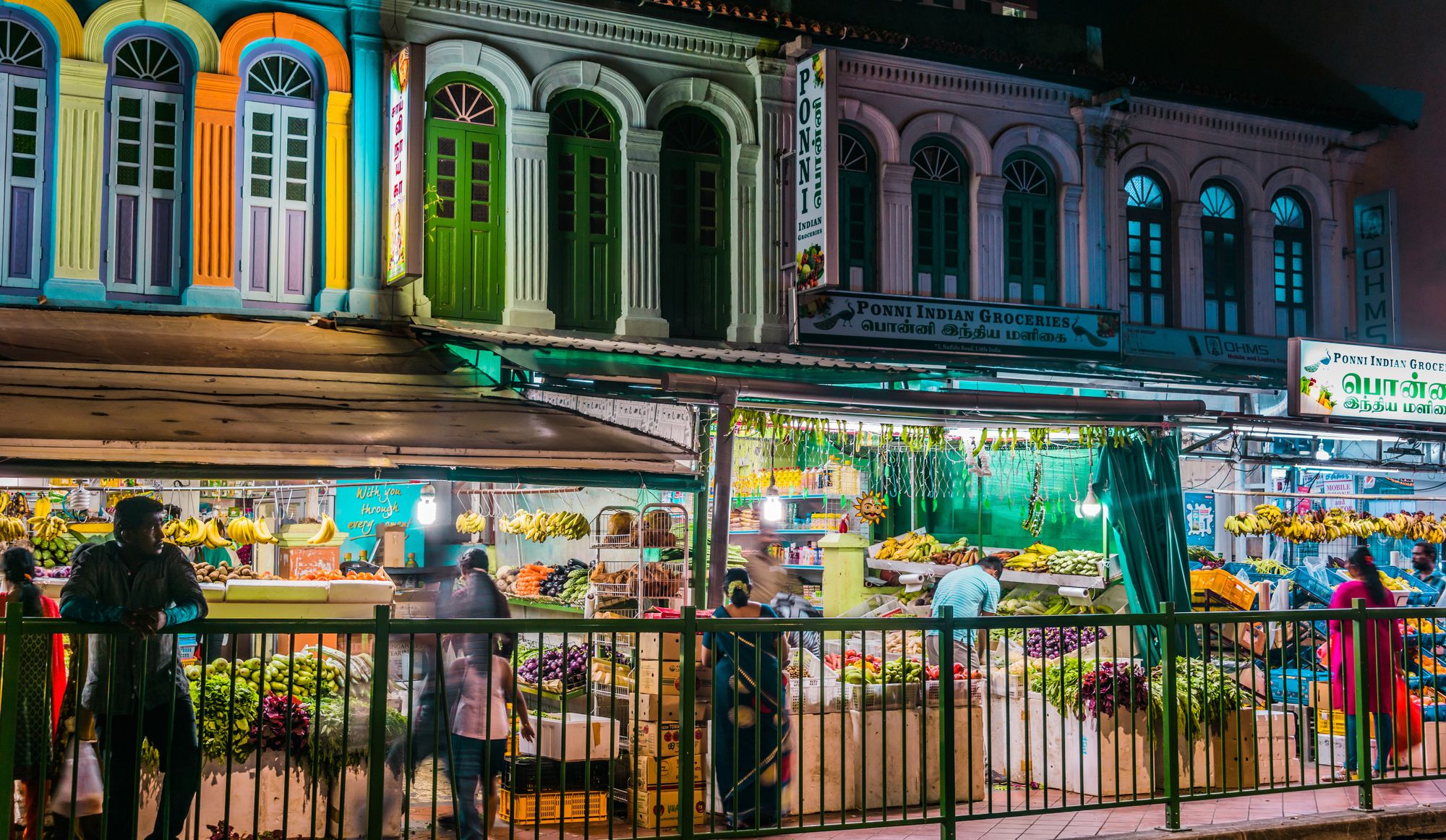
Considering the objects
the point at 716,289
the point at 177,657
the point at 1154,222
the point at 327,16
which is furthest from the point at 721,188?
the point at 177,657

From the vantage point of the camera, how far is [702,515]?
10.4m

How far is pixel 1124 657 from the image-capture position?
1181cm

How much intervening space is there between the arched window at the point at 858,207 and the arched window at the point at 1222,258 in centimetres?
508

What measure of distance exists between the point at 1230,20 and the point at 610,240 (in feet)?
39.2

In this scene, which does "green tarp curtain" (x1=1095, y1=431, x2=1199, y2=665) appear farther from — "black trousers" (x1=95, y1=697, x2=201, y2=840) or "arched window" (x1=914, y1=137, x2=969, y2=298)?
"black trousers" (x1=95, y1=697, x2=201, y2=840)

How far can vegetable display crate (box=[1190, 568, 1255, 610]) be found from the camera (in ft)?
50.3

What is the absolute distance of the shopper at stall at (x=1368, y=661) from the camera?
8727mm

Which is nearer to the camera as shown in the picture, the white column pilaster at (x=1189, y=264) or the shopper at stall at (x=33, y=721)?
the shopper at stall at (x=33, y=721)

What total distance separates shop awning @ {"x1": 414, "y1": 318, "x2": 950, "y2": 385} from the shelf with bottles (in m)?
1.84

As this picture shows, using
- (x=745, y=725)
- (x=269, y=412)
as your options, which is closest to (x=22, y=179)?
(x=269, y=412)

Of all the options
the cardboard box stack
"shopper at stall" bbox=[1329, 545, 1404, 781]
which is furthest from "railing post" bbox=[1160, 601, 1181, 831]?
the cardboard box stack

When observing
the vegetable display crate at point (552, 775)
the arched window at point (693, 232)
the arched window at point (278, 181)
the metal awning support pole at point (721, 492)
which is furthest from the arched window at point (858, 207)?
the vegetable display crate at point (552, 775)

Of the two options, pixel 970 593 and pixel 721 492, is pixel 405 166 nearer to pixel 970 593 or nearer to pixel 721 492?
pixel 721 492

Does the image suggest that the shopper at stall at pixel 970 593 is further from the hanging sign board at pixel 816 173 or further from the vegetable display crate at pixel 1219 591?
the vegetable display crate at pixel 1219 591
